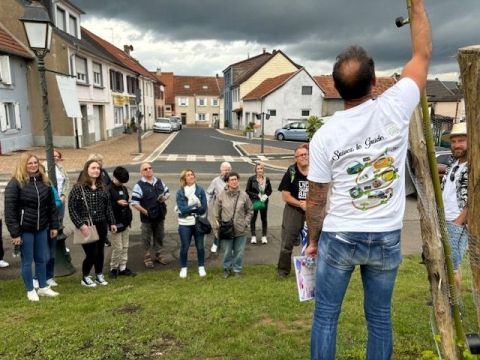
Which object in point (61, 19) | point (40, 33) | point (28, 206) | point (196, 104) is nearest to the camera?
point (28, 206)

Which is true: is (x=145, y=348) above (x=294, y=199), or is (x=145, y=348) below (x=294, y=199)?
below

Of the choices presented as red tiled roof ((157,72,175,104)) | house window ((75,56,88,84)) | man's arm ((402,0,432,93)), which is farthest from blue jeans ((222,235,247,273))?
red tiled roof ((157,72,175,104))

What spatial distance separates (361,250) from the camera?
2115mm

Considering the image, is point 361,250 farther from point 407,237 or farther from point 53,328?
point 407,237

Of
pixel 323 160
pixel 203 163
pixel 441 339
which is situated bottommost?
pixel 203 163

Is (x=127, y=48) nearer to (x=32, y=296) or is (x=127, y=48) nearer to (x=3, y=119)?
(x=3, y=119)

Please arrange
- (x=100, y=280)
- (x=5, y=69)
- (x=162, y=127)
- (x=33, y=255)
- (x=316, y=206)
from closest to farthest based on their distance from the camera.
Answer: (x=316, y=206), (x=33, y=255), (x=100, y=280), (x=5, y=69), (x=162, y=127)

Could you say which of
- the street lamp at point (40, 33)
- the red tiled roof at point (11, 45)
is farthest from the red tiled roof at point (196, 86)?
the street lamp at point (40, 33)

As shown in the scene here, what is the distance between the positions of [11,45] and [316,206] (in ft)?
73.1

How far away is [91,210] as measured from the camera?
538 centimetres

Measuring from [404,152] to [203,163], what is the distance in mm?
17936

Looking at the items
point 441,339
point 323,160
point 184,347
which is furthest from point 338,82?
point 184,347

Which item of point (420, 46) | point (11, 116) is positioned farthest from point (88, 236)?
point (11, 116)

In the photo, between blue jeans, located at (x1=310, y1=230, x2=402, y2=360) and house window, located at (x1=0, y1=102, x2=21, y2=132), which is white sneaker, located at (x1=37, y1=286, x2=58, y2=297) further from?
house window, located at (x1=0, y1=102, x2=21, y2=132)
